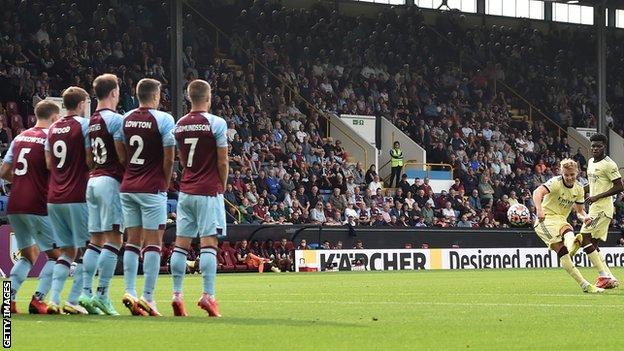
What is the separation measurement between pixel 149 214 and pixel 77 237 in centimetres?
101

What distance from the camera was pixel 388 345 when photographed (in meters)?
9.17

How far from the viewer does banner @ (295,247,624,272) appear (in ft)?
108

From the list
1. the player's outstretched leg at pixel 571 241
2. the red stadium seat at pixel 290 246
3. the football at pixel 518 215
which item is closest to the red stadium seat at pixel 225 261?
the red stadium seat at pixel 290 246

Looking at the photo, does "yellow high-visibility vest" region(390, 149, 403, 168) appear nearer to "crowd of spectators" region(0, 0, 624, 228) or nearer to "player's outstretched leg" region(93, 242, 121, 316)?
"crowd of spectators" region(0, 0, 624, 228)

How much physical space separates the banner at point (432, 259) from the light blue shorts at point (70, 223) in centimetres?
1948

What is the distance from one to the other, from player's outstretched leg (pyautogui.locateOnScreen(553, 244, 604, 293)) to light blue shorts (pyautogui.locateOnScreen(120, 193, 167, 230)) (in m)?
7.37

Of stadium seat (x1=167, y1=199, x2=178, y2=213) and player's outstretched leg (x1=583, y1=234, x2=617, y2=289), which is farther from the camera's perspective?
stadium seat (x1=167, y1=199, x2=178, y2=213)

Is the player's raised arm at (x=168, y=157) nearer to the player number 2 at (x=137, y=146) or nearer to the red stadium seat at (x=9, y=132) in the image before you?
the player number 2 at (x=137, y=146)

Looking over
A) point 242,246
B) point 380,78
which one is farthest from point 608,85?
point 242,246

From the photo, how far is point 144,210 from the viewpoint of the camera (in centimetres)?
1237

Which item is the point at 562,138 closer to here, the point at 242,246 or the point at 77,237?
the point at 242,246

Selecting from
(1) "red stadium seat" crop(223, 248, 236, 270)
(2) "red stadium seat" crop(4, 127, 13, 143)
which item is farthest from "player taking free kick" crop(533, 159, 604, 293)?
(2) "red stadium seat" crop(4, 127, 13, 143)

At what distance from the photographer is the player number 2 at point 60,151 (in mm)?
12914

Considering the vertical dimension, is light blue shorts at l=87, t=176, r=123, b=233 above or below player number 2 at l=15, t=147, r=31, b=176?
below
